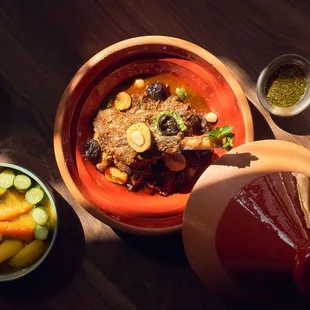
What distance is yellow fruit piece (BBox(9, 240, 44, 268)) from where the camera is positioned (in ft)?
5.38

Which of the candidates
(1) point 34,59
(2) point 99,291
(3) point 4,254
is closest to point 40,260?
(3) point 4,254

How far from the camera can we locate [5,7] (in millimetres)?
Answer: 1719

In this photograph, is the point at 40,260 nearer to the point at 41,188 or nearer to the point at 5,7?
the point at 41,188

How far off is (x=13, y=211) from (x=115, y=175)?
0.30 meters

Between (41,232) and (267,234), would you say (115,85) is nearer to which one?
(41,232)

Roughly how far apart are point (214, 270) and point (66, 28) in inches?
33.5

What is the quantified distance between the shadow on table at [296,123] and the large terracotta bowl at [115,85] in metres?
0.18

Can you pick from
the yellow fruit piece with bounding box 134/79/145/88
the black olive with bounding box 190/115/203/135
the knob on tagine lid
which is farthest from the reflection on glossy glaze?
the yellow fruit piece with bounding box 134/79/145/88

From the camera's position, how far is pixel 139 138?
1.52 metres

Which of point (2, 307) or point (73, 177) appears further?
point (2, 307)

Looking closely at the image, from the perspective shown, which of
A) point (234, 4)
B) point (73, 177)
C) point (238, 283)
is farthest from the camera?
point (234, 4)

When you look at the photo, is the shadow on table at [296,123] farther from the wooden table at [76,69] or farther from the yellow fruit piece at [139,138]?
the yellow fruit piece at [139,138]

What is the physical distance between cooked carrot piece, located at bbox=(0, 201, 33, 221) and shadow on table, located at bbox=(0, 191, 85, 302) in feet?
0.31

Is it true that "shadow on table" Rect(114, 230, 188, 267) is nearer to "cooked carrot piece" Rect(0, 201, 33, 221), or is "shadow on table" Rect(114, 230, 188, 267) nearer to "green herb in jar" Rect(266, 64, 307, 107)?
"cooked carrot piece" Rect(0, 201, 33, 221)
